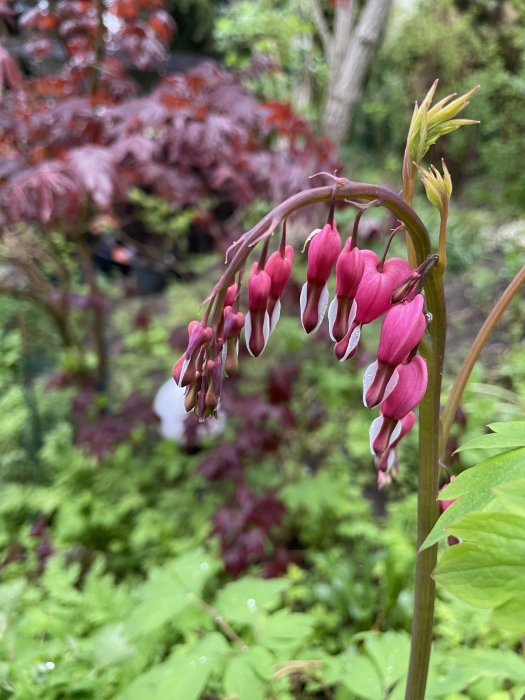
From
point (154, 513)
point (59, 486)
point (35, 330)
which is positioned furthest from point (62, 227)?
point (154, 513)

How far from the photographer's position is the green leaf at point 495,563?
12.7 inches

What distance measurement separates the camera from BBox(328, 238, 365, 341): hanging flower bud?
1.39ft

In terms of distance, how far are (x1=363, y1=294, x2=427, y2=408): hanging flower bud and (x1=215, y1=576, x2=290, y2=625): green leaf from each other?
0.64 meters

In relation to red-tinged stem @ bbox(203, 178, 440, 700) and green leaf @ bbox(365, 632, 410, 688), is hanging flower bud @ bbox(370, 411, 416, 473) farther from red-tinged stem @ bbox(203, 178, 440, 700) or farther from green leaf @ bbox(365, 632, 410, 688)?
green leaf @ bbox(365, 632, 410, 688)

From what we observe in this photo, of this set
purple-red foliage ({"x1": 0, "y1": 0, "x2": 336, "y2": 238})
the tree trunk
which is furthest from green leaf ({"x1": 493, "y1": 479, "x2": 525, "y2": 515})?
the tree trunk

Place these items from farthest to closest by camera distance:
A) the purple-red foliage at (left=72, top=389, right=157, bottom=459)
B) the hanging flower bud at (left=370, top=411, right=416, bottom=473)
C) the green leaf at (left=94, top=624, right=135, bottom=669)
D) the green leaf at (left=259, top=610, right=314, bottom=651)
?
the purple-red foliage at (left=72, top=389, right=157, bottom=459) < the green leaf at (left=94, top=624, right=135, bottom=669) < the green leaf at (left=259, top=610, right=314, bottom=651) < the hanging flower bud at (left=370, top=411, right=416, bottom=473)

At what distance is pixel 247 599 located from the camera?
94 centimetres

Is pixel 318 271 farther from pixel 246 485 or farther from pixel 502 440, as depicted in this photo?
pixel 246 485

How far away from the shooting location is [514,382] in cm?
264

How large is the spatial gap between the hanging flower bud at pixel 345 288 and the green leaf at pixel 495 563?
A: 0.18 m

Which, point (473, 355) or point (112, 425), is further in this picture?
point (112, 425)

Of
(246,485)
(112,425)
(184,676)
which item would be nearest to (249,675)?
(184,676)

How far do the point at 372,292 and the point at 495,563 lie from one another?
0.68 feet

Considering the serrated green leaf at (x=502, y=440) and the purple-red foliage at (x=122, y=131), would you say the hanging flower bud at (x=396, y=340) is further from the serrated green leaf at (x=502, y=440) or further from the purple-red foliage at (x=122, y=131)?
the purple-red foliage at (x=122, y=131)
